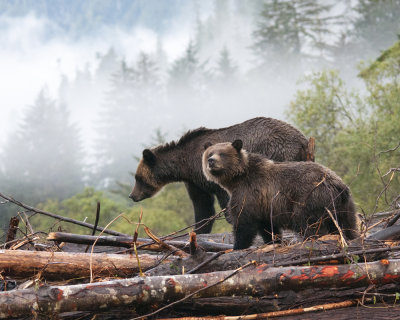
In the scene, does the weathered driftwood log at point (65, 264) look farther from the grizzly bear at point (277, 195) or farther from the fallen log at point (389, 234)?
the fallen log at point (389, 234)

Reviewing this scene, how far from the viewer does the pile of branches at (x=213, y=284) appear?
376cm

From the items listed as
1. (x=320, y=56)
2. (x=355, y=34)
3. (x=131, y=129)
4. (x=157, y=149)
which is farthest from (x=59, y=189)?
(x=157, y=149)

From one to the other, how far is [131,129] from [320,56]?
34055 mm

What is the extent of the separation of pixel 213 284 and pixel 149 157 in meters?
5.78

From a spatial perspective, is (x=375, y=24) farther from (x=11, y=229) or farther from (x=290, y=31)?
(x=11, y=229)

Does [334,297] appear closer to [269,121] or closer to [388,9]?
[269,121]

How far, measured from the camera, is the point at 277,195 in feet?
19.1

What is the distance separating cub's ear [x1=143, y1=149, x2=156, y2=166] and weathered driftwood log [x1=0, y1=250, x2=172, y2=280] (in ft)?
14.8

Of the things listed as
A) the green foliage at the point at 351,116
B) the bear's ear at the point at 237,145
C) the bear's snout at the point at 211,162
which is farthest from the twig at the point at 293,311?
the green foliage at the point at 351,116

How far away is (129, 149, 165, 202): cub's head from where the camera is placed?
9492 mm

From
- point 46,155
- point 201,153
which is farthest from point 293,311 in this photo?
point 46,155

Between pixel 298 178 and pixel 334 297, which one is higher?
pixel 298 178

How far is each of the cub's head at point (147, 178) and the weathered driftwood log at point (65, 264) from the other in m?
4.56

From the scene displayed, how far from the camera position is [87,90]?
443 feet
